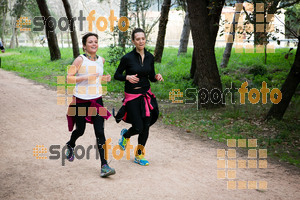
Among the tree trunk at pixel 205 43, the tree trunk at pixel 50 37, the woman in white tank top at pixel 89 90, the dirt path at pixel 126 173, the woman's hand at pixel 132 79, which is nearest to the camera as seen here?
the dirt path at pixel 126 173

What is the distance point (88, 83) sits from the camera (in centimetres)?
526

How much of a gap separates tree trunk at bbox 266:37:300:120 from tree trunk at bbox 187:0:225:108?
A: 201 centimetres

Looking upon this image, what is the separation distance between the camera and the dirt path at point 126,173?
4.77 m

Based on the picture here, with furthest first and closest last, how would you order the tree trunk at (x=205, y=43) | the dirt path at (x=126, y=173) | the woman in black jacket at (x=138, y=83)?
the tree trunk at (x=205, y=43) < the woman in black jacket at (x=138, y=83) < the dirt path at (x=126, y=173)

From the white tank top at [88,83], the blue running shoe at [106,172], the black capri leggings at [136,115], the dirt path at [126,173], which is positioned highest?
the white tank top at [88,83]

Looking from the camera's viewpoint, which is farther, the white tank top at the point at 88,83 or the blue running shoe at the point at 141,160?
the blue running shoe at the point at 141,160

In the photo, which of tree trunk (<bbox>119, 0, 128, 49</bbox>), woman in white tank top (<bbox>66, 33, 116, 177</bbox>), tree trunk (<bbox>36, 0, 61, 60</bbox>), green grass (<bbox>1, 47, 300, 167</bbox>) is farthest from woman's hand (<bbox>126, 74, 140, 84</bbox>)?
tree trunk (<bbox>36, 0, 61, 60</bbox>)

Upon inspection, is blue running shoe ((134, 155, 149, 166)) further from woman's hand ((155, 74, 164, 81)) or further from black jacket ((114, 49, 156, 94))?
woman's hand ((155, 74, 164, 81))

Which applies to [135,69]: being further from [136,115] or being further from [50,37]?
[50,37]

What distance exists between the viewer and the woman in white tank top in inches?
204

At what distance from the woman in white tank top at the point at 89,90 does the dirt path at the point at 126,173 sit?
51cm

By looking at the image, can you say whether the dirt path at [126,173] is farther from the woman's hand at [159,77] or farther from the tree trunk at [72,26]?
the tree trunk at [72,26]

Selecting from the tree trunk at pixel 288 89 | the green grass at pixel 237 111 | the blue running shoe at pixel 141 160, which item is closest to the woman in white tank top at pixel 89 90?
the blue running shoe at pixel 141 160

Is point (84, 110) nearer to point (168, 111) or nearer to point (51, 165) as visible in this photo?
point (51, 165)
